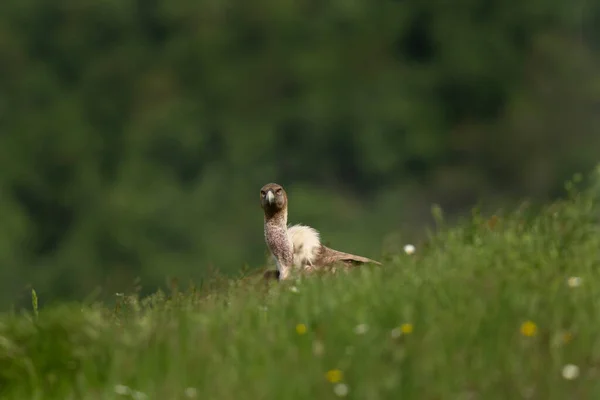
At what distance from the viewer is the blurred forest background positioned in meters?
38.6

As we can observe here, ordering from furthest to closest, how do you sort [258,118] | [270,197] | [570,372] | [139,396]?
[258,118]
[270,197]
[139,396]
[570,372]

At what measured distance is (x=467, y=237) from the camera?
7.66 m

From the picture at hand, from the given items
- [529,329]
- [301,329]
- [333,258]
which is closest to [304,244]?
[333,258]

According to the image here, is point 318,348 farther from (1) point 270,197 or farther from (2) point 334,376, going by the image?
(1) point 270,197

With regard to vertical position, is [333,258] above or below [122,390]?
above

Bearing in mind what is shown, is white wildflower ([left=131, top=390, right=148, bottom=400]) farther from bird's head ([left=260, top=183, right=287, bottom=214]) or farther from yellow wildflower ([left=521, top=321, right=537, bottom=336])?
bird's head ([left=260, top=183, right=287, bottom=214])

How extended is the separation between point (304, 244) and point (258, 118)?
119 feet

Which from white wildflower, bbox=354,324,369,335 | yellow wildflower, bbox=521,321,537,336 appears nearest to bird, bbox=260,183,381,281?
white wildflower, bbox=354,324,369,335

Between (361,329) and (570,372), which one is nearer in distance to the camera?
(570,372)

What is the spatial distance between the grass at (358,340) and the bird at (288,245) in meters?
1.45

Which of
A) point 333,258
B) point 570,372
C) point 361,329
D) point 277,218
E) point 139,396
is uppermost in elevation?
point 277,218

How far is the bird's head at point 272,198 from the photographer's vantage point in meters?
8.38

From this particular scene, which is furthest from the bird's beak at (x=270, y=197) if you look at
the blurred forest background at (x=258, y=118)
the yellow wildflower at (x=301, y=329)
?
the blurred forest background at (x=258, y=118)

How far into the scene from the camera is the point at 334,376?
523cm
